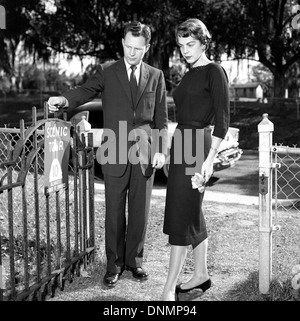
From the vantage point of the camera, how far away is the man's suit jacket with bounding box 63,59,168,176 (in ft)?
12.4

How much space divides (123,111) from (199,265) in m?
1.22

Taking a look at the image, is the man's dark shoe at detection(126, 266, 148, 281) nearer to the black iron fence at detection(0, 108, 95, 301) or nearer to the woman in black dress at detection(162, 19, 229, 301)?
the black iron fence at detection(0, 108, 95, 301)

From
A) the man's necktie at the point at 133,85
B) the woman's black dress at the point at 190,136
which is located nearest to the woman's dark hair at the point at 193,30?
the woman's black dress at the point at 190,136

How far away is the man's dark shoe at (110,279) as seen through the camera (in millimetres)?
3877

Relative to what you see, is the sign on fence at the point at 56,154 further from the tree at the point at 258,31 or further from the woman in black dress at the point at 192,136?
the tree at the point at 258,31

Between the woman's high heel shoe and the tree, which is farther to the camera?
the tree

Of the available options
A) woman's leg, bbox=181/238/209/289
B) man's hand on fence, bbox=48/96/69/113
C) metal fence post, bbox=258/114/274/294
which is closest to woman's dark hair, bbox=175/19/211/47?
metal fence post, bbox=258/114/274/294

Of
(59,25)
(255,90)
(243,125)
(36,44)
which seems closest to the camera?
(243,125)

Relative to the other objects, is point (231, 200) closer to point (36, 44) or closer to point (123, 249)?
point (123, 249)

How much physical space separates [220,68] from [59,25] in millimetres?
19665

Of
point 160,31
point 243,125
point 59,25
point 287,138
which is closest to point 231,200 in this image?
point 287,138

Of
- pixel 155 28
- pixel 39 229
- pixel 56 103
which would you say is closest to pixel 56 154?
pixel 56 103
